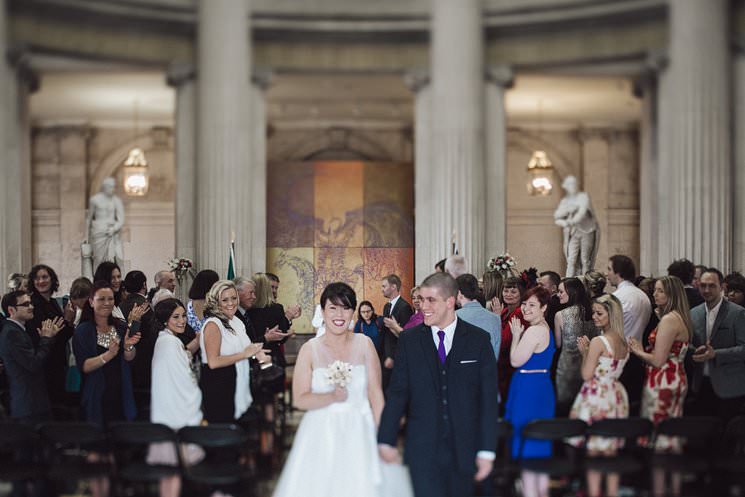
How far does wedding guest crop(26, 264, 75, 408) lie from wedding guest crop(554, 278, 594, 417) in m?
Result: 4.19

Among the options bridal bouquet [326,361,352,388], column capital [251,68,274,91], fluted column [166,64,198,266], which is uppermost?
column capital [251,68,274,91]

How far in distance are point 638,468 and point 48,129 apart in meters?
19.6

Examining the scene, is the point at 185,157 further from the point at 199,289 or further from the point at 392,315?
the point at 199,289

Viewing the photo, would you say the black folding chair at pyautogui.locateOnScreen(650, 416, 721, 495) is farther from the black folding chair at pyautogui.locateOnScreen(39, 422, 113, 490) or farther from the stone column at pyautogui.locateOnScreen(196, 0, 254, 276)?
the stone column at pyautogui.locateOnScreen(196, 0, 254, 276)

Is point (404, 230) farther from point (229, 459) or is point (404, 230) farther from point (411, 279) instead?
point (229, 459)

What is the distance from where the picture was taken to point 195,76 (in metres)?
18.7

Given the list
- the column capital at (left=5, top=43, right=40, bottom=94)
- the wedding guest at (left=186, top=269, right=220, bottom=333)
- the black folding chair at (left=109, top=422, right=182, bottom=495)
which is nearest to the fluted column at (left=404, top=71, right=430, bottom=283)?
the column capital at (left=5, top=43, right=40, bottom=94)

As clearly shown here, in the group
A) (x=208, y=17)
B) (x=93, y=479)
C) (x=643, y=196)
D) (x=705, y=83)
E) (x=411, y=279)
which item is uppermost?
(x=208, y=17)

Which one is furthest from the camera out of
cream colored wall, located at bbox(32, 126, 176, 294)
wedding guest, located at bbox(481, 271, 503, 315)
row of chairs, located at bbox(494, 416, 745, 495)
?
cream colored wall, located at bbox(32, 126, 176, 294)

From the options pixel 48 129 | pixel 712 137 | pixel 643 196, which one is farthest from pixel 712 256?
pixel 48 129

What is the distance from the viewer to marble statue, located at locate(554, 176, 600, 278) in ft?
61.1

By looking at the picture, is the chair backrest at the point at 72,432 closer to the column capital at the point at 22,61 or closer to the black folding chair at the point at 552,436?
the black folding chair at the point at 552,436

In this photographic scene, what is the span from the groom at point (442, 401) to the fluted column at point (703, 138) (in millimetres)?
11517

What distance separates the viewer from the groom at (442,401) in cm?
636
